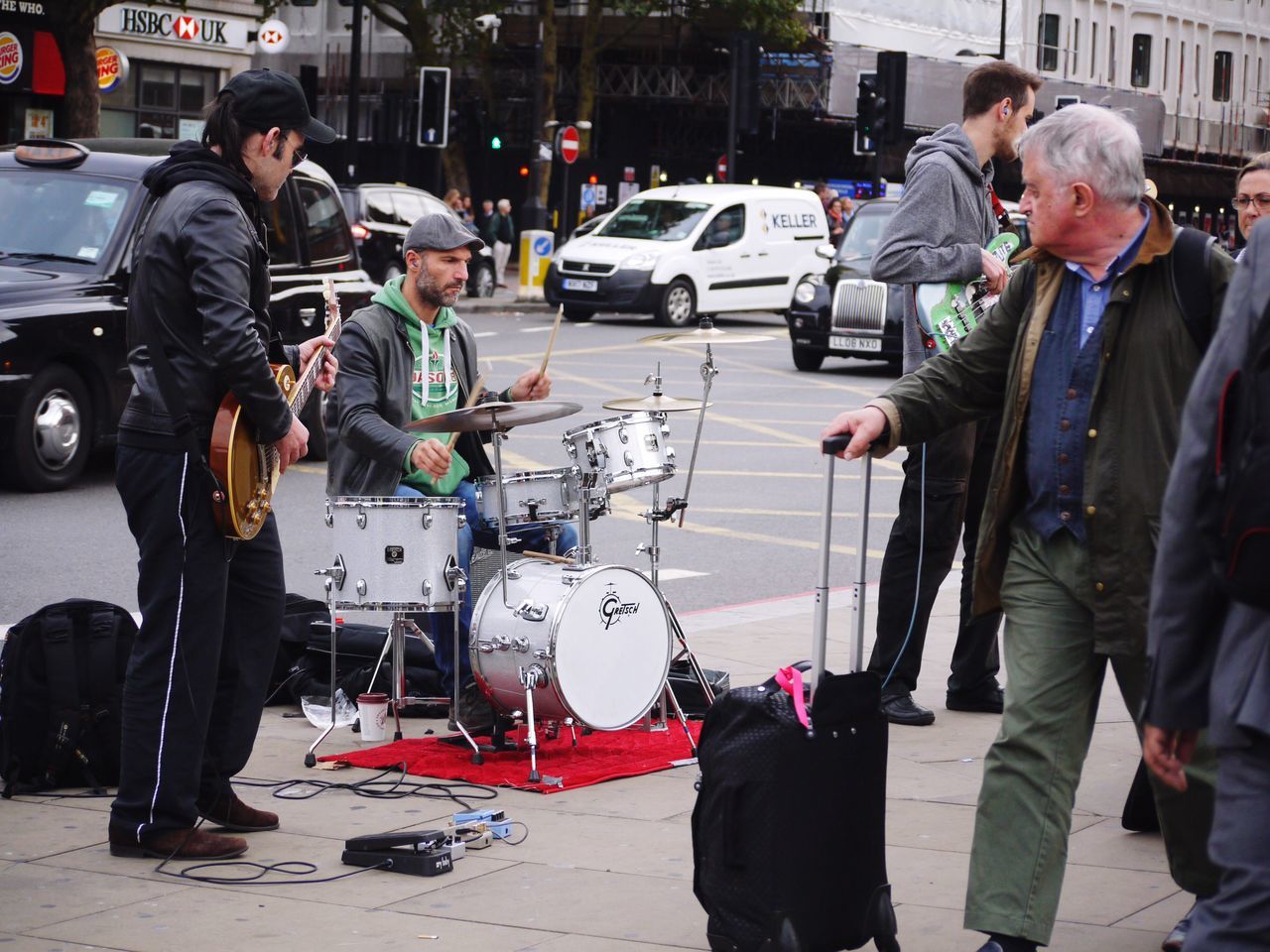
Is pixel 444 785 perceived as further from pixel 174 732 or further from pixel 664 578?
pixel 664 578

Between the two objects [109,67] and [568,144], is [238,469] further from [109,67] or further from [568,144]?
[568,144]

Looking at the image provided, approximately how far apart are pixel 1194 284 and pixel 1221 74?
229 feet

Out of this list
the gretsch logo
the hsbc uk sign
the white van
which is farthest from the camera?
the hsbc uk sign

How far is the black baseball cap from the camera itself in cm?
501

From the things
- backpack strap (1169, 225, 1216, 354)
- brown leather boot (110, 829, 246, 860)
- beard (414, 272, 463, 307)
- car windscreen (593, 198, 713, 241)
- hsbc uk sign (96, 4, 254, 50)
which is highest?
hsbc uk sign (96, 4, 254, 50)

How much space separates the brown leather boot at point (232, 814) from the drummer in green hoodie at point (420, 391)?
50.0 inches

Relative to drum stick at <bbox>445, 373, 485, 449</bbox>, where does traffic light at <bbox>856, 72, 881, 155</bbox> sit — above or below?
above

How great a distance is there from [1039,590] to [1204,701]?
3.91 feet

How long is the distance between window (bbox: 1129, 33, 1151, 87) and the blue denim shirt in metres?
65.4

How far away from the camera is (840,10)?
51.2 meters

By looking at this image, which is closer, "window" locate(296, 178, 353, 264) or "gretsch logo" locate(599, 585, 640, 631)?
"gretsch logo" locate(599, 585, 640, 631)

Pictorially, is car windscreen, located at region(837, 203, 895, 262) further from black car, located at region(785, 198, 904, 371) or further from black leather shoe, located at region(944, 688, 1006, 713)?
black leather shoe, located at region(944, 688, 1006, 713)

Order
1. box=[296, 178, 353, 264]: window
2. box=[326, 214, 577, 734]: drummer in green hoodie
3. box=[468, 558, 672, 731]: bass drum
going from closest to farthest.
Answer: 1. box=[468, 558, 672, 731]: bass drum
2. box=[326, 214, 577, 734]: drummer in green hoodie
3. box=[296, 178, 353, 264]: window

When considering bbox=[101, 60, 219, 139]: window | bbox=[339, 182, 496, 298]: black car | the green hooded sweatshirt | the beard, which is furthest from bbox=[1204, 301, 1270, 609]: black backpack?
bbox=[101, 60, 219, 139]: window
